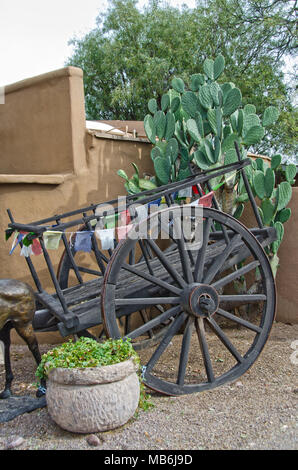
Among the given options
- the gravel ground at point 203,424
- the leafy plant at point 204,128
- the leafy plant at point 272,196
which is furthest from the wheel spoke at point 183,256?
the leafy plant at point 272,196

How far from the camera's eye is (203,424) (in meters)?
3.01

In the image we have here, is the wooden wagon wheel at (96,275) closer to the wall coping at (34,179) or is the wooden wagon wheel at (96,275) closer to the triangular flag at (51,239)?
the triangular flag at (51,239)

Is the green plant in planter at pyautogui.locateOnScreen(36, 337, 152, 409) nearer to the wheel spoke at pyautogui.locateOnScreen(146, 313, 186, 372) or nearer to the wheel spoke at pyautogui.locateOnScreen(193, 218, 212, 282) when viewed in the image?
the wheel spoke at pyautogui.locateOnScreen(146, 313, 186, 372)

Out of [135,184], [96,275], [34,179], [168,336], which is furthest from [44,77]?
[168,336]

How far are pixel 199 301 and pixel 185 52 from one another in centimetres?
1499

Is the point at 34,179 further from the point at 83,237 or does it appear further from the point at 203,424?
the point at 203,424

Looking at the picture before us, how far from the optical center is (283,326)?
545 centimetres

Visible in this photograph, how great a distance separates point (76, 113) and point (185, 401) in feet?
10.7

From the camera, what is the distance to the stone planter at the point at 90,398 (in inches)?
109

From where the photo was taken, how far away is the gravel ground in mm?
2748

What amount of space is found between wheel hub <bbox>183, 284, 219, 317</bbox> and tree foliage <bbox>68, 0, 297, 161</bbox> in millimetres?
9864
